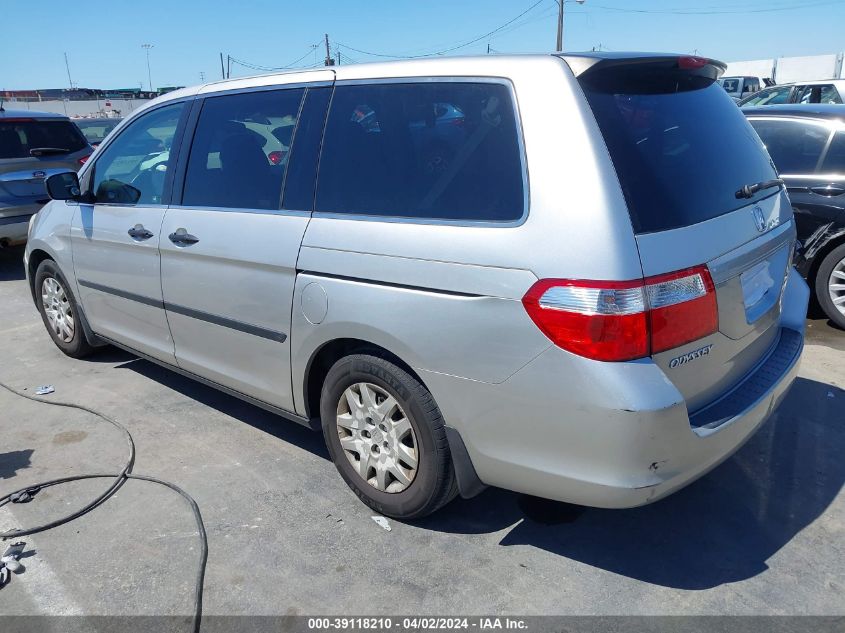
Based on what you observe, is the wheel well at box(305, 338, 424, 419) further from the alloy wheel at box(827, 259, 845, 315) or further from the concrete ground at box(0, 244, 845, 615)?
the alloy wheel at box(827, 259, 845, 315)

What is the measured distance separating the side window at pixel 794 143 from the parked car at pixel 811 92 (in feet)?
19.0

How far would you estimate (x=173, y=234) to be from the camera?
12.0 feet

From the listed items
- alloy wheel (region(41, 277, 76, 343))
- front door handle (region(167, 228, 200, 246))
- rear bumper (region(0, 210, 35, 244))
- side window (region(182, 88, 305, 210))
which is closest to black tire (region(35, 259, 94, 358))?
alloy wheel (region(41, 277, 76, 343))

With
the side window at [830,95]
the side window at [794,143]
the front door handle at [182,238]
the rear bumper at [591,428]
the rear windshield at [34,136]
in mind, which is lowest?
the rear bumper at [591,428]

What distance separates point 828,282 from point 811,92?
8164 mm

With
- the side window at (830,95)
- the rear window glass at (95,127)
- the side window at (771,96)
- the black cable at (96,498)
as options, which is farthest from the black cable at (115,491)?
the side window at (771,96)

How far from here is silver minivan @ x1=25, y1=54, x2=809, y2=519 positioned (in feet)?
7.34

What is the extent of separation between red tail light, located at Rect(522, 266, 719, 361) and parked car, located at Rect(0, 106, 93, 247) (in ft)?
24.0

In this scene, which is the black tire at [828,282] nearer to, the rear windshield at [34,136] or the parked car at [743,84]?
the rear windshield at [34,136]

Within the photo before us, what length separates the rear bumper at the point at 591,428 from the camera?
2199mm

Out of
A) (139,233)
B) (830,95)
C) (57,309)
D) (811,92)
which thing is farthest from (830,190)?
(811,92)

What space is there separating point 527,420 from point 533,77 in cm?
123

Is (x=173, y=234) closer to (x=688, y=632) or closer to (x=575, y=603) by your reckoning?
(x=575, y=603)

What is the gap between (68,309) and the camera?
5012 millimetres
